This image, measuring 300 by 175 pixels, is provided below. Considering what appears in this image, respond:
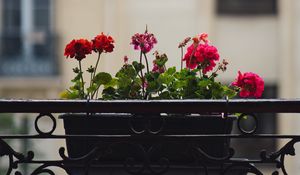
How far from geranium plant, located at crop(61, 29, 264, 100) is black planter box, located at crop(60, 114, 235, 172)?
0.20 metres

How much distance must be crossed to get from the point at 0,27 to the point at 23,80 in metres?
0.96

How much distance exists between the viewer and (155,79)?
295cm

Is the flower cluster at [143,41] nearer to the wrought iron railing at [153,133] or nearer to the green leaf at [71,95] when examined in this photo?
the green leaf at [71,95]

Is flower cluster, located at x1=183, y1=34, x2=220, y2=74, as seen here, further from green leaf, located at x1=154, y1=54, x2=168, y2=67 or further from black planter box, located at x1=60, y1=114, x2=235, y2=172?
black planter box, located at x1=60, y1=114, x2=235, y2=172

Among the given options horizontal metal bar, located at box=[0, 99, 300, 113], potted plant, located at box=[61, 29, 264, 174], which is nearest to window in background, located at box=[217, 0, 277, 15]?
potted plant, located at box=[61, 29, 264, 174]

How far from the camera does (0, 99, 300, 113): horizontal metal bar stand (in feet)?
8.38

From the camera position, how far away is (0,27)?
16.9 m

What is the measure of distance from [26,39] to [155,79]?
14.0 meters

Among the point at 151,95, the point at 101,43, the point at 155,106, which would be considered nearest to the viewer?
the point at 155,106

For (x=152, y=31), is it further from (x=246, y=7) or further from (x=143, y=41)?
(x=143, y=41)

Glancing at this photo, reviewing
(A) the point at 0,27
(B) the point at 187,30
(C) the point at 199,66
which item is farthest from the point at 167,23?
(C) the point at 199,66

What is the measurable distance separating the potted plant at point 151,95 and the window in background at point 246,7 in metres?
13.2

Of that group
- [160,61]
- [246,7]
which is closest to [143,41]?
[160,61]

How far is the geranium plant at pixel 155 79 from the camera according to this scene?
294 centimetres
